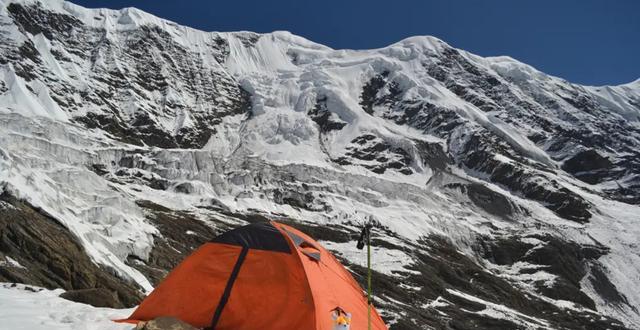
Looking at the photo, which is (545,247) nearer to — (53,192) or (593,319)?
(593,319)

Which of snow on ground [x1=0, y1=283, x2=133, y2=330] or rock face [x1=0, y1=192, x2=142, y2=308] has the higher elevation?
snow on ground [x1=0, y1=283, x2=133, y2=330]

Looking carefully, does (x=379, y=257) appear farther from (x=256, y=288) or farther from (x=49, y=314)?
(x=49, y=314)

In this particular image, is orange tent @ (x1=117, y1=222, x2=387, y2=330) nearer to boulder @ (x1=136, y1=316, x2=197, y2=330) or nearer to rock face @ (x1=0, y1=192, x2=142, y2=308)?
boulder @ (x1=136, y1=316, x2=197, y2=330)

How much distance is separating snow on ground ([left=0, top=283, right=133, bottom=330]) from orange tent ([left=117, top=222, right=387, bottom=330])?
63cm

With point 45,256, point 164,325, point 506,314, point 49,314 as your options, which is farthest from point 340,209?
point 164,325

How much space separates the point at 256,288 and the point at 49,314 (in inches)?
169

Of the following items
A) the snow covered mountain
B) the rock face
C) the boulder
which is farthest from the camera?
the snow covered mountain

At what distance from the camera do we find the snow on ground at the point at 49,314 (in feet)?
34.4

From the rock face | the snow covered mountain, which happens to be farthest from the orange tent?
the snow covered mountain

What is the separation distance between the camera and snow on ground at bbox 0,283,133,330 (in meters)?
10.5

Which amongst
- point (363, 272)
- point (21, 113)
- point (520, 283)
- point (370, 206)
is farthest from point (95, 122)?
point (520, 283)

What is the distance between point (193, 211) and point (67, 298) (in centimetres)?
10772

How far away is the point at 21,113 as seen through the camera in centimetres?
14625

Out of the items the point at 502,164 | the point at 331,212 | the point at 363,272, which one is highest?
the point at 502,164
